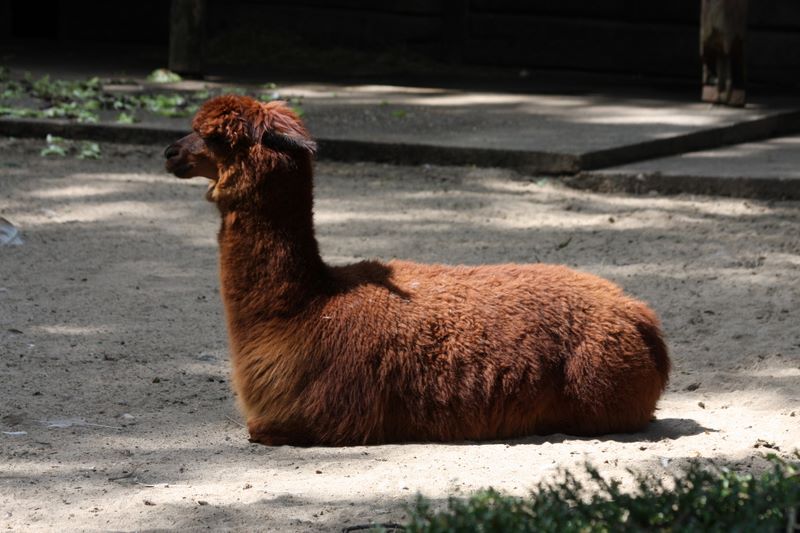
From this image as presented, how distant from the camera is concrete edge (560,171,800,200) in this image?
8242mm

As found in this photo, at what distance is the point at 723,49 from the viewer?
10.2 m

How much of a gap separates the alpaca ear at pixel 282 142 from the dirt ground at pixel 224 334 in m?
1.01

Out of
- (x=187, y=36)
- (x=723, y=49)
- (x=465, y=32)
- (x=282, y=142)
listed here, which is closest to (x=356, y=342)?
(x=282, y=142)

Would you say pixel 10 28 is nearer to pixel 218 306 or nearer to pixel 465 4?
pixel 465 4

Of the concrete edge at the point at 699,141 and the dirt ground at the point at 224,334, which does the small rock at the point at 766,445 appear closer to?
the dirt ground at the point at 224,334

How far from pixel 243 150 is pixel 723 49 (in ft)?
22.6

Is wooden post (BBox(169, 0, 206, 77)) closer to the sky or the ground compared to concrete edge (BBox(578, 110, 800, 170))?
closer to the sky

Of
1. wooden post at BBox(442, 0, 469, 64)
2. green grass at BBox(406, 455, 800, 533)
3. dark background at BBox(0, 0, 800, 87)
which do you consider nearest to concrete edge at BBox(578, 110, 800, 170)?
dark background at BBox(0, 0, 800, 87)

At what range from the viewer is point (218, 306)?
612 cm

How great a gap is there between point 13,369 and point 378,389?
1.72m

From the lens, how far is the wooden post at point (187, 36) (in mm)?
11531

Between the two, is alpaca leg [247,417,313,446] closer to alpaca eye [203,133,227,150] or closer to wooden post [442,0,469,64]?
alpaca eye [203,133,227,150]

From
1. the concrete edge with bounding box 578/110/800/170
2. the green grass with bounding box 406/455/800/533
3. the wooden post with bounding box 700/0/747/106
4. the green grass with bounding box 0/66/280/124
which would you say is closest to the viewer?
the green grass with bounding box 406/455/800/533

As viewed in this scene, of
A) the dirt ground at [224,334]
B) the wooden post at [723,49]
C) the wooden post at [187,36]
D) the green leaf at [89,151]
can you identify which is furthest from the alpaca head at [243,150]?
the wooden post at [187,36]
